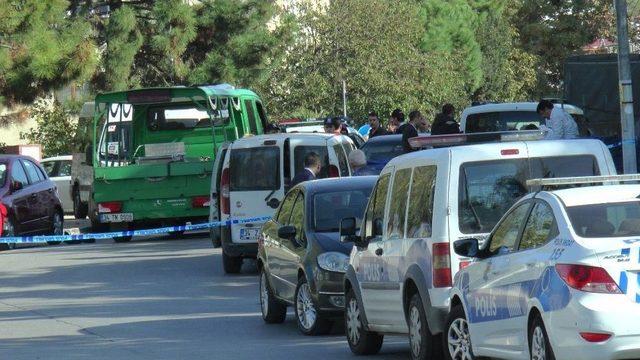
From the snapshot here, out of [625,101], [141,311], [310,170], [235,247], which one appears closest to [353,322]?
[141,311]

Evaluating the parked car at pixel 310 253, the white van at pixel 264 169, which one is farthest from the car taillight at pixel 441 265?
the white van at pixel 264 169

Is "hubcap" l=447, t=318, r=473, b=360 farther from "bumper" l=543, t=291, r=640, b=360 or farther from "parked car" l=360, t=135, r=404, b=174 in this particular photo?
"parked car" l=360, t=135, r=404, b=174

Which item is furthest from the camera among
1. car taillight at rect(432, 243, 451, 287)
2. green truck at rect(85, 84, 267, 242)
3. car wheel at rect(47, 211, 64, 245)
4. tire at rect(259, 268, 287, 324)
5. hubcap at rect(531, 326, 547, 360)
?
car wheel at rect(47, 211, 64, 245)

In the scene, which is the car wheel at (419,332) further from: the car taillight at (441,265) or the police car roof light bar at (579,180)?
the police car roof light bar at (579,180)

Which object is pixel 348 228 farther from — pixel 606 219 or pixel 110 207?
pixel 110 207

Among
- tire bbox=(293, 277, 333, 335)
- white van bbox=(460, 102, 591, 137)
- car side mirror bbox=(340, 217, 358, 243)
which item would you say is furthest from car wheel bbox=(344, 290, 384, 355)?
white van bbox=(460, 102, 591, 137)

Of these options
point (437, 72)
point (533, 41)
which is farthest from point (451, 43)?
point (437, 72)

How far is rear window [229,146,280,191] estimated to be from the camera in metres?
22.3

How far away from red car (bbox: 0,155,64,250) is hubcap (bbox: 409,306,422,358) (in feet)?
54.8

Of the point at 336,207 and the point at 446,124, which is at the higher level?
the point at 446,124

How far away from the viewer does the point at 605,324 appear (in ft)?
28.1

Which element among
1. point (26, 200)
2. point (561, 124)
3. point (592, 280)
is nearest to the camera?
point (592, 280)

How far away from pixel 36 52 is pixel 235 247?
18338mm

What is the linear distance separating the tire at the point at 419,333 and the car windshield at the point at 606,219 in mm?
2451
